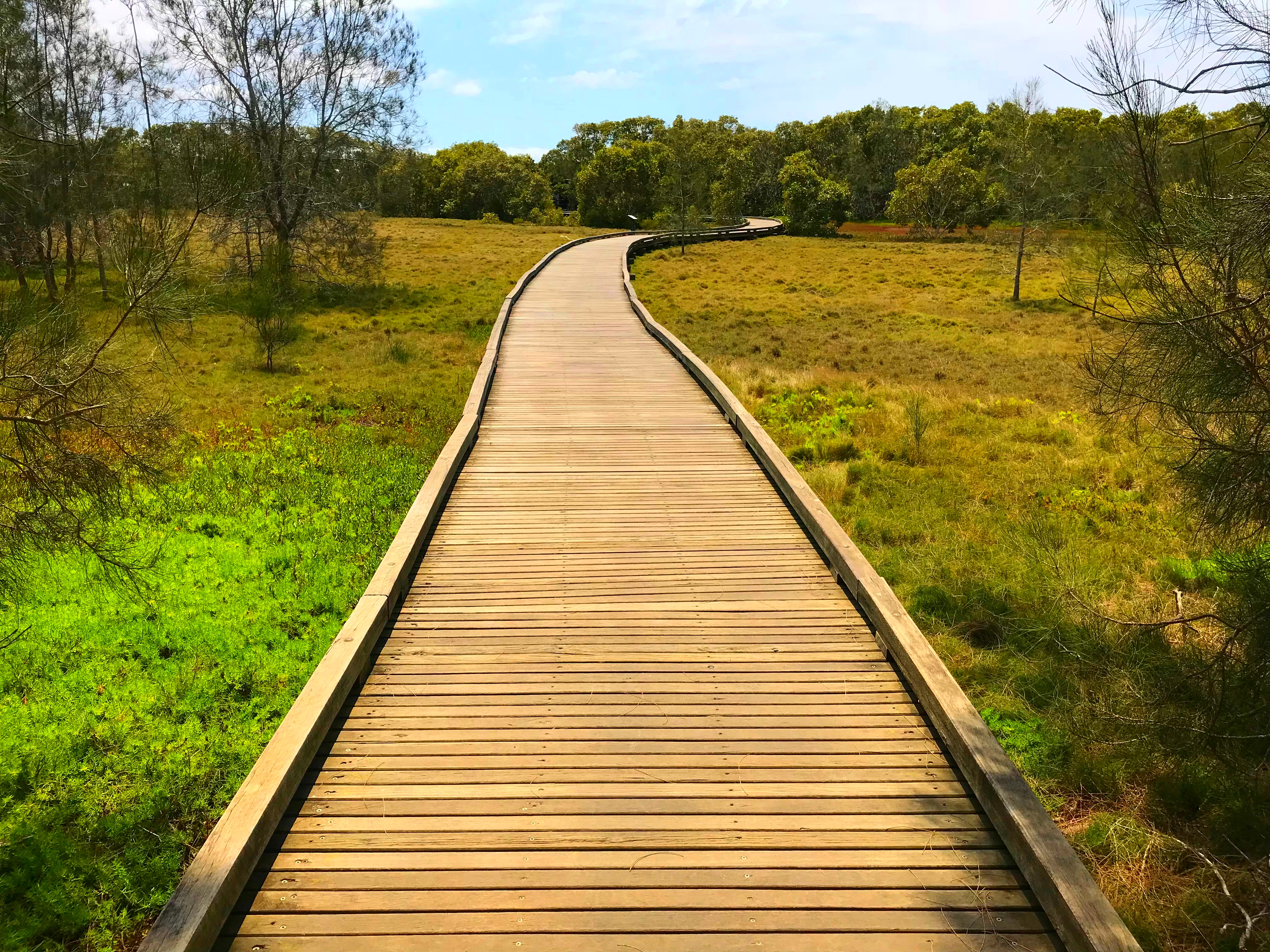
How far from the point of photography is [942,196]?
58969 millimetres

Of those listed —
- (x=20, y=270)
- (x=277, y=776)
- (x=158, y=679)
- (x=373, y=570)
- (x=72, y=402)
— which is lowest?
(x=158, y=679)

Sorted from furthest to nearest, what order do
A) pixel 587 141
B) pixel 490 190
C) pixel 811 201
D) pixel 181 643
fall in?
1. pixel 587 141
2. pixel 490 190
3. pixel 811 201
4. pixel 181 643

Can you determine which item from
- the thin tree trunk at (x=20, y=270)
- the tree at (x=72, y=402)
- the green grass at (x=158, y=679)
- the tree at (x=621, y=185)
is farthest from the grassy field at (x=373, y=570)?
the tree at (x=621, y=185)

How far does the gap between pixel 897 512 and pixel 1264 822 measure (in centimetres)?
502

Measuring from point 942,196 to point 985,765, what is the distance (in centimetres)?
6191

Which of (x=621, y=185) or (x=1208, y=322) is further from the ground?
(x=621, y=185)

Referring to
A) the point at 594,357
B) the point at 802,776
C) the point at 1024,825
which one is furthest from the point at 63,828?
the point at 594,357

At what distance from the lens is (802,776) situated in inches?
159

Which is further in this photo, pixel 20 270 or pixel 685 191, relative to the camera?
pixel 685 191

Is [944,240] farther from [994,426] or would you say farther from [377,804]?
[377,804]

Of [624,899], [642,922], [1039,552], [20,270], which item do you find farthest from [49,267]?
[1039,552]

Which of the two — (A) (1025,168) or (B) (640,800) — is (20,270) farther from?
(A) (1025,168)

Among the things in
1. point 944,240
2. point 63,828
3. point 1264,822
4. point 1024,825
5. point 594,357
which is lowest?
point 63,828

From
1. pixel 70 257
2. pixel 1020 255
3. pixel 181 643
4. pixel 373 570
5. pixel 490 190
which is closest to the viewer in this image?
pixel 181 643
